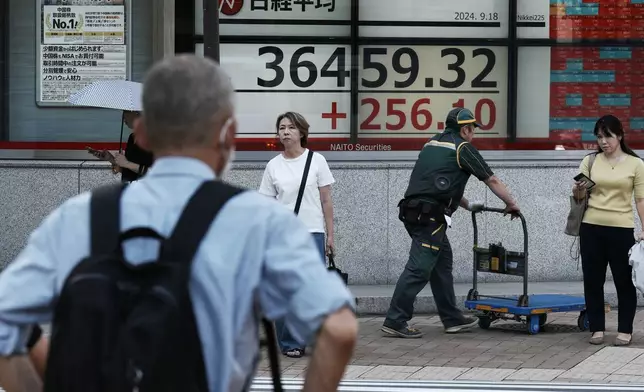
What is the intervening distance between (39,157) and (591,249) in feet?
17.7

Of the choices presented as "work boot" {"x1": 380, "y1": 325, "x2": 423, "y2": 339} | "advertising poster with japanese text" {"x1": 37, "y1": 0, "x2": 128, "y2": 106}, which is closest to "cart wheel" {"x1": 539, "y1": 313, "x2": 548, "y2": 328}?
"work boot" {"x1": 380, "y1": 325, "x2": 423, "y2": 339}

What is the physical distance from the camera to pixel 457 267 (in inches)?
453

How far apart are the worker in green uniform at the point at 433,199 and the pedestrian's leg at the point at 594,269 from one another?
585 millimetres

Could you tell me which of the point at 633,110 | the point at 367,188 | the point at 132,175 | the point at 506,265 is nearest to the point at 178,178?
the point at 132,175

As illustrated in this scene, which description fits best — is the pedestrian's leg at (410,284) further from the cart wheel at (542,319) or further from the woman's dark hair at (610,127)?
the woman's dark hair at (610,127)

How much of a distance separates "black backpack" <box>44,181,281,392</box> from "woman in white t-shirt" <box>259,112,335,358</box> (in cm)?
630

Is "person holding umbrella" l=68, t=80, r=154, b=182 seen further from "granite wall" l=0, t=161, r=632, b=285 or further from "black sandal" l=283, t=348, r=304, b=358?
"granite wall" l=0, t=161, r=632, b=285

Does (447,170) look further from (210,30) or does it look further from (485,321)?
(210,30)

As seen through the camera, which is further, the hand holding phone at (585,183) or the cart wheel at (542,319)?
the cart wheel at (542,319)

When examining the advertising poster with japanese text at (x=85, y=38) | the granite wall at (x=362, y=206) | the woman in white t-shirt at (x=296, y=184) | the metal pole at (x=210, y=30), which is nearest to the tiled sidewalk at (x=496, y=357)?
the woman in white t-shirt at (x=296, y=184)

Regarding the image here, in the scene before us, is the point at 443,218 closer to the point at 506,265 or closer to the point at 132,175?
the point at 506,265

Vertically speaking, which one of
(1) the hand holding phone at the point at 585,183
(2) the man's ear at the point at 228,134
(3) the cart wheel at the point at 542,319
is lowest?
(3) the cart wheel at the point at 542,319

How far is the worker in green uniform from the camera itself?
9188mm

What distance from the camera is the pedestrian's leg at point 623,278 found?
347 inches
